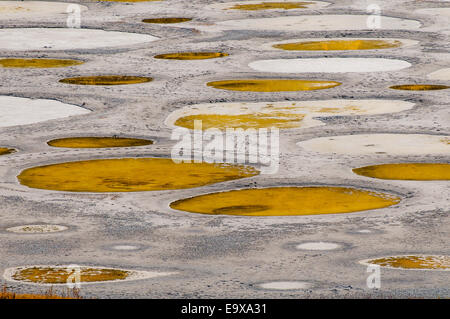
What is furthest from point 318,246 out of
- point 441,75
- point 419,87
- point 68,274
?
point 441,75

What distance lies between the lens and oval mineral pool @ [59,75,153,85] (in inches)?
883

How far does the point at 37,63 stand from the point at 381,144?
10.3 metres

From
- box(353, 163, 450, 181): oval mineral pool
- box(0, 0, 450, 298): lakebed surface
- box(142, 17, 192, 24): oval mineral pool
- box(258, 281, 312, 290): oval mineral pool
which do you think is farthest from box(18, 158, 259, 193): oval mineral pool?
box(142, 17, 192, 24): oval mineral pool

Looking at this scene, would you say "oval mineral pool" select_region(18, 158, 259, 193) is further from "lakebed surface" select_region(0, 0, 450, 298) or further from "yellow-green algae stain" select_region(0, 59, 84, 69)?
"yellow-green algae stain" select_region(0, 59, 84, 69)

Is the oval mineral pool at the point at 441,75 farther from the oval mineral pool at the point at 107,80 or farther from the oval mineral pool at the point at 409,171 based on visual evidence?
the oval mineral pool at the point at 409,171

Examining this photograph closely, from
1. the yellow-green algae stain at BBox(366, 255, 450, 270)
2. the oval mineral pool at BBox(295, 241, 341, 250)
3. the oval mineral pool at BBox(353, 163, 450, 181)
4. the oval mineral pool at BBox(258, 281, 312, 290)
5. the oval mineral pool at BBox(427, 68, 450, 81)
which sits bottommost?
the oval mineral pool at BBox(427, 68, 450, 81)

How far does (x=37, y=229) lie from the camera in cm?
1177

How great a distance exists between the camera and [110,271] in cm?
1018

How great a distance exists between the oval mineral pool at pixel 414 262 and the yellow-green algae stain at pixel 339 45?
16.0 meters

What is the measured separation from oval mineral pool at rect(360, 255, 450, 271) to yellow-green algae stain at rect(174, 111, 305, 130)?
24.7ft

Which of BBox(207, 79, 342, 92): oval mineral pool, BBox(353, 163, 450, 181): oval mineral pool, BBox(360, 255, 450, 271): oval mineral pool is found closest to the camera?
BBox(360, 255, 450, 271): oval mineral pool

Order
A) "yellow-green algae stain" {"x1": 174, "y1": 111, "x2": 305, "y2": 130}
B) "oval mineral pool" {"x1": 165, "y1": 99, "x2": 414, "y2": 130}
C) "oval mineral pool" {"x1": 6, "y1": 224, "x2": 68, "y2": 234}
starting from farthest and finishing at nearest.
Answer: "oval mineral pool" {"x1": 165, "y1": 99, "x2": 414, "y2": 130}
"yellow-green algae stain" {"x1": 174, "y1": 111, "x2": 305, "y2": 130}
"oval mineral pool" {"x1": 6, "y1": 224, "x2": 68, "y2": 234}

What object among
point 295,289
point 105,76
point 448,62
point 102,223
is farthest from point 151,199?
point 448,62

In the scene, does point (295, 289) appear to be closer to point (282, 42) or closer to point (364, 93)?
point (364, 93)
